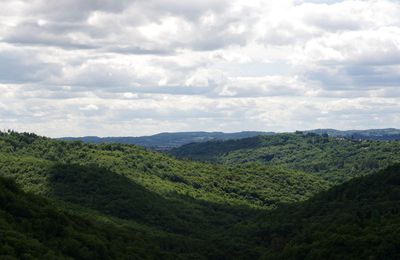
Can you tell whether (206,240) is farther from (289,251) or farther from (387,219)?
(387,219)

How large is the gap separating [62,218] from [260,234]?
276 ft

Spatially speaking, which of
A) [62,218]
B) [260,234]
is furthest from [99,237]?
[260,234]

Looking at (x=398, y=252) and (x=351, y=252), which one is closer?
(x=398, y=252)

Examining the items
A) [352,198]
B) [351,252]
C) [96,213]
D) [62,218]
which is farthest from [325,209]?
[62,218]

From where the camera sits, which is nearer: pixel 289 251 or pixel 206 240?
pixel 289 251

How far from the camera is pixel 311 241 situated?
490 ft

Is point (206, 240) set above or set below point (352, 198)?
below

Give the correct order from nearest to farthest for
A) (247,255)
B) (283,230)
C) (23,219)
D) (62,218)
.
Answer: (23,219) → (62,218) → (247,255) → (283,230)

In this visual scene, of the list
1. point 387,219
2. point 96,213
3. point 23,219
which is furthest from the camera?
point 96,213

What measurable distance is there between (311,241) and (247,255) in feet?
80.3

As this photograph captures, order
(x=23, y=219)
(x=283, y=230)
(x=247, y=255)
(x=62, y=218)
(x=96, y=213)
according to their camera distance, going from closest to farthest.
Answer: (x=23, y=219), (x=62, y=218), (x=247, y=255), (x=283, y=230), (x=96, y=213)

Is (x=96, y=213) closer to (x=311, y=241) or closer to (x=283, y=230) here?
(x=283, y=230)

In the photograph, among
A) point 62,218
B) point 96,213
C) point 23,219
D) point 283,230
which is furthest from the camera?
point 96,213

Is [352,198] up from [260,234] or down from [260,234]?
up
